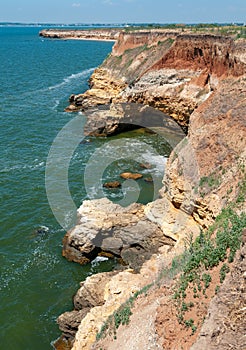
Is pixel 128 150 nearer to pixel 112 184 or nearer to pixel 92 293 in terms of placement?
pixel 112 184

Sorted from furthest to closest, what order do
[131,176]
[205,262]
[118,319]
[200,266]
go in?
[131,176] < [118,319] < [200,266] < [205,262]

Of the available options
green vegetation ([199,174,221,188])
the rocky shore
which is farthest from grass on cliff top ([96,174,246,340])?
green vegetation ([199,174,221,188])

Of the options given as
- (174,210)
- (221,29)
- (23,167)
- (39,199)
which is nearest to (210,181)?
(174,210)

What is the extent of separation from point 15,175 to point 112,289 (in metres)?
20.8

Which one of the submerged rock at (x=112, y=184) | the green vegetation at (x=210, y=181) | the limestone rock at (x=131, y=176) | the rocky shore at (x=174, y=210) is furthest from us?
the limestone rock at (x=131, y=176)

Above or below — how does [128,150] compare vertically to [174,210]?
above

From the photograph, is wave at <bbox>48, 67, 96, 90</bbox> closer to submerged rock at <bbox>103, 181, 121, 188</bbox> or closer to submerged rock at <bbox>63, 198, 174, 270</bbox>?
submerged rock at <bbox>103, 181, 121, 188</bbox>

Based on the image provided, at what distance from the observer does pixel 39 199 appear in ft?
101

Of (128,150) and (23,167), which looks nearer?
(23,167)

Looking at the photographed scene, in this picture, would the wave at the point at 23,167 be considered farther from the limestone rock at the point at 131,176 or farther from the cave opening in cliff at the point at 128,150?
the limestone rock at the point at 131,176

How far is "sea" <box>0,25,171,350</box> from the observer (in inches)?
792

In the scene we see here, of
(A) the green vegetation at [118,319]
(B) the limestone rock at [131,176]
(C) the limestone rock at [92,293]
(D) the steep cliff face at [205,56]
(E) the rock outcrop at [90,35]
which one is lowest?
(C) the limestone rock at [92,293]

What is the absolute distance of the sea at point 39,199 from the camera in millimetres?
20109

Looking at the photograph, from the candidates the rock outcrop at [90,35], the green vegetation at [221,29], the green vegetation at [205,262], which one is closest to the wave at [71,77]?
the green vegetation at [221,29]
